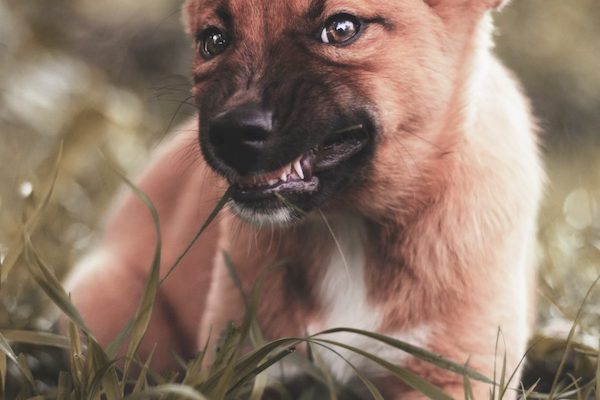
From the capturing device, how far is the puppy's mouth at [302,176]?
8.80 ft

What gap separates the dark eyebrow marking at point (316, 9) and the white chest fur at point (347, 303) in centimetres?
71

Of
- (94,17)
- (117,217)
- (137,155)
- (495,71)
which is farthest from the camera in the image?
(94,17)

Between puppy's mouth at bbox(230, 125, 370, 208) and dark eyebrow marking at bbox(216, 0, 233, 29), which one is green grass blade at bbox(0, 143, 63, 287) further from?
dark eyebrow marking at bbox(216, 0, 233, 29)

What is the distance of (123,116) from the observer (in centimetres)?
555

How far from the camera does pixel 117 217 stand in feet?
13.6

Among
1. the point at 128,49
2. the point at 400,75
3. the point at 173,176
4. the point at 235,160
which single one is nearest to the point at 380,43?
the point at 400,75

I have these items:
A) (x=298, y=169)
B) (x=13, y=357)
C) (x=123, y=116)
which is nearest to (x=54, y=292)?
(x=13, y=357)

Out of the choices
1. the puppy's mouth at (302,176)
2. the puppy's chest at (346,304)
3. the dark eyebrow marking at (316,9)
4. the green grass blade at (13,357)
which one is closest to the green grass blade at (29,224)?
the green grass blade at (13,357)

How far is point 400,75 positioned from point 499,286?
2.41ft

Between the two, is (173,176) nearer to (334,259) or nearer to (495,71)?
(334,259)

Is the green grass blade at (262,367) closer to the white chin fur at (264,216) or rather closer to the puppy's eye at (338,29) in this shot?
the white chin fur at (264,216)

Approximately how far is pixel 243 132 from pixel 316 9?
454 millimetres

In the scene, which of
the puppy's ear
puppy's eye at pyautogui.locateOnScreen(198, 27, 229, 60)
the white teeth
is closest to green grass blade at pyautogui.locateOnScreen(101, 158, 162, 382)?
the white teeth

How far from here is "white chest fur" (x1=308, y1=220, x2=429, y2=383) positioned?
9.70 ft
